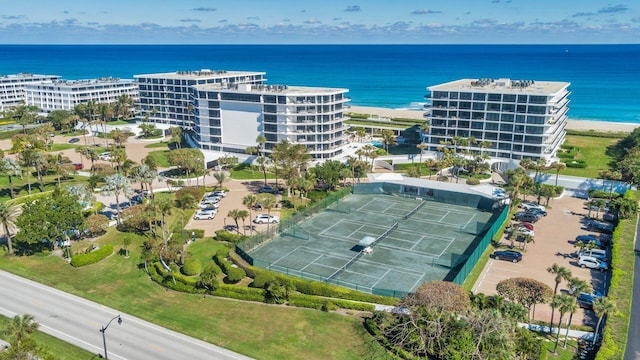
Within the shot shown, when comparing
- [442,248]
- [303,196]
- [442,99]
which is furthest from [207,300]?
[442,99]

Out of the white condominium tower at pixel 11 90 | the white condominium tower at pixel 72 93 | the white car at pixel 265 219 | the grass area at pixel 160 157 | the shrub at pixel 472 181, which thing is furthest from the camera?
the white condominium tower at pixel 11 90

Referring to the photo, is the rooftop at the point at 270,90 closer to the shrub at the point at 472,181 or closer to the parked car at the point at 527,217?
the shrub at the point at 472,181

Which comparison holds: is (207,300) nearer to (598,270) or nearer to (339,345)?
(339,345)

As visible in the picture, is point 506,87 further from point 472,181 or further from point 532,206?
point 532,206

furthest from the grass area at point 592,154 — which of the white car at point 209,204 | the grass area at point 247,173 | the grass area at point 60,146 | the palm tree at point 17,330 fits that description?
the grass area at point 60,146

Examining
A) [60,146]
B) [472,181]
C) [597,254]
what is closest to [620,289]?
[597,254]

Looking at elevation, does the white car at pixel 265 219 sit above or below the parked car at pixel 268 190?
below

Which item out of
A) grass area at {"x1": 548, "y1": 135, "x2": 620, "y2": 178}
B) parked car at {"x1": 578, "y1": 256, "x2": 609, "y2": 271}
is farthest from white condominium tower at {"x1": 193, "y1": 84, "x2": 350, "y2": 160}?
parked car at {"x1": 578, "y1": 256, "x2": 609, "y2": 271}
